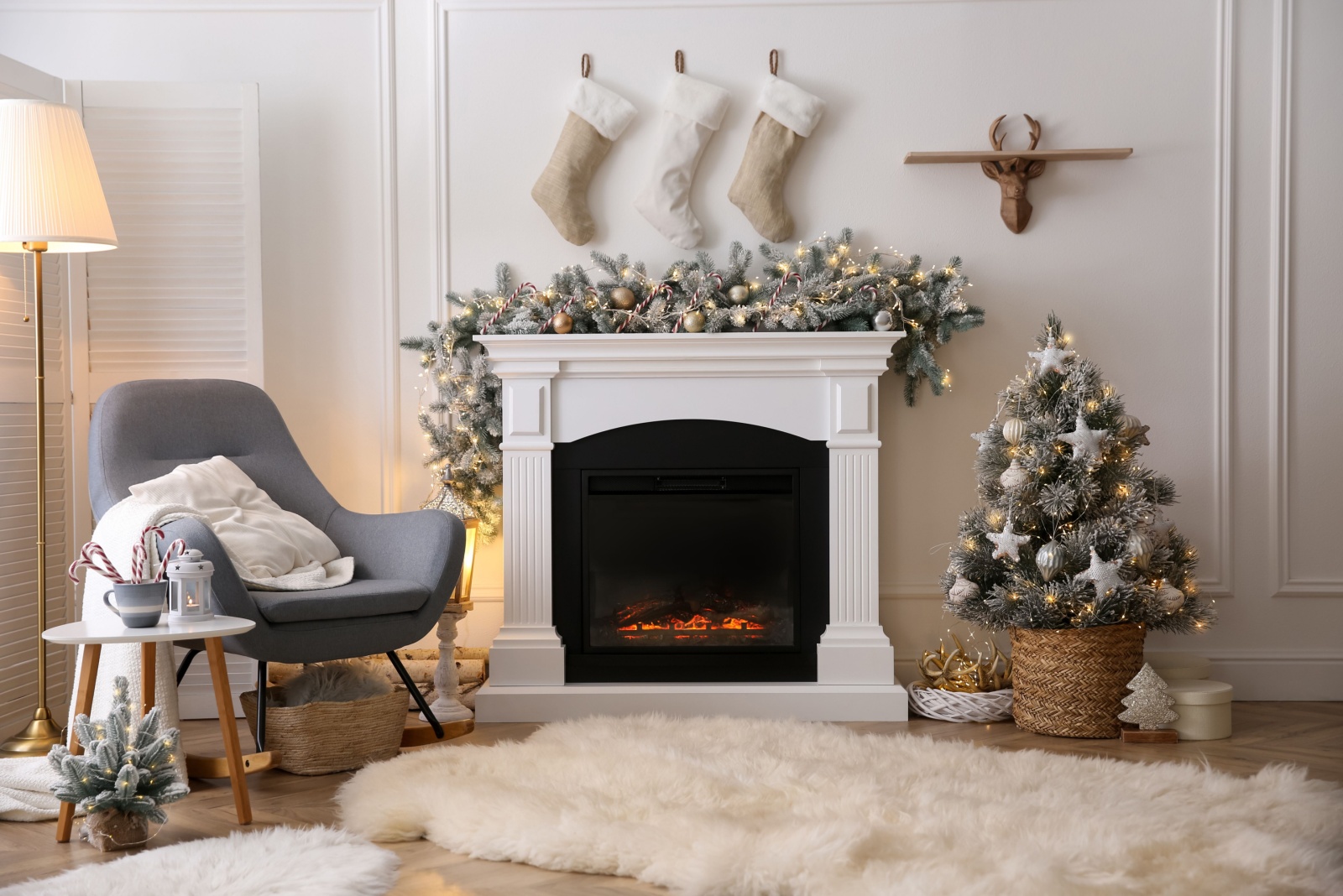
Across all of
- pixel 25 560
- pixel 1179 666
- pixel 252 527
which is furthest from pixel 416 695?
pixel 1179 666

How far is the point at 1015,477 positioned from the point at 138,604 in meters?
2.24

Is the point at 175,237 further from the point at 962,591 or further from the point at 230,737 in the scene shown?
the point at 962,591

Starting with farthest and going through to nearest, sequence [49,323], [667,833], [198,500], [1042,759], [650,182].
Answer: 1. [650,182]
2. [49,323]
3. [198,500]
4. [1042,759]
5. [667,833]

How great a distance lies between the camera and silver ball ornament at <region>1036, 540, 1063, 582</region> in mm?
3008

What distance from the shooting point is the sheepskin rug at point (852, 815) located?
72.9 inches

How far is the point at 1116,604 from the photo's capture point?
3.00 meters

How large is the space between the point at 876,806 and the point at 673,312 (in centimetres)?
171

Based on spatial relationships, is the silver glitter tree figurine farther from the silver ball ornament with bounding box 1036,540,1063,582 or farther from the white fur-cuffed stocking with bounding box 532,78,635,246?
the white fur-cuffed stocking with bounding box 532,78,635,246

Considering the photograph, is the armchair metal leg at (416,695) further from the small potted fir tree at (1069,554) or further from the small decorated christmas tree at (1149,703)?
the small decorated christmas tree at (1149,703)

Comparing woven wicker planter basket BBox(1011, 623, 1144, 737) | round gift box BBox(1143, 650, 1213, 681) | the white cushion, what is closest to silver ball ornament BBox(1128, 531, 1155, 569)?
woven wicker planter basket BBox(1011, 623, 1144, 737)

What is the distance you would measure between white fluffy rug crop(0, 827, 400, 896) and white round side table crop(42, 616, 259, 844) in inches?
9.1

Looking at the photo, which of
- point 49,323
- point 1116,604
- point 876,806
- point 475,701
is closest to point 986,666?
point 1116,604

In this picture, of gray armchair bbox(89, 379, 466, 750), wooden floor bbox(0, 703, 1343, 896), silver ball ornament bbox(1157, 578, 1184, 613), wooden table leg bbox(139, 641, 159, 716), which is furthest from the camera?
silver ball ornament bbox(1157, 578, 1184, 613)

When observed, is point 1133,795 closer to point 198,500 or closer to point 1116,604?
point 1116,604
